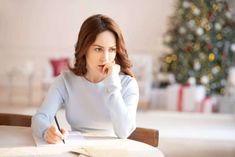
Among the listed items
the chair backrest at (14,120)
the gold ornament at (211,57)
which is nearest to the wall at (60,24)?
the gold ornament at (211,57)

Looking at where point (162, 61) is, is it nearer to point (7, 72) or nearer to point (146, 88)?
point (146, 88)

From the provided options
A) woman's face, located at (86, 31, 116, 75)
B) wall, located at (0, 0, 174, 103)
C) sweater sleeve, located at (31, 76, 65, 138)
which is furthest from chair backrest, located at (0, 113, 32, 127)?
wall, located at (0, 0, 174, 103)

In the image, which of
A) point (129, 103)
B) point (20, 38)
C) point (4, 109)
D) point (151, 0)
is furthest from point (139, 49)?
point (129, 103)

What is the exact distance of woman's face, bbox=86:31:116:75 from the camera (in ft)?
4.90

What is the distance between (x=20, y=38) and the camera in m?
6.86

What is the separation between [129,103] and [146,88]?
414cm

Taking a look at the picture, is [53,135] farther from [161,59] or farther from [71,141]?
[161,59]

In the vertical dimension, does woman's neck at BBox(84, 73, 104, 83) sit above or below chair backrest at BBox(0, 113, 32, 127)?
above

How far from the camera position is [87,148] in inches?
52.0

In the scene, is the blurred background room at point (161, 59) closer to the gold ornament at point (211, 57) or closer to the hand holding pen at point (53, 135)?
the gold ornament at point (211, 57)

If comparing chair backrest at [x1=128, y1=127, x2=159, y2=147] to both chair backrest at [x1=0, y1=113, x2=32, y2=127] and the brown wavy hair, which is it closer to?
the brown wavy hair

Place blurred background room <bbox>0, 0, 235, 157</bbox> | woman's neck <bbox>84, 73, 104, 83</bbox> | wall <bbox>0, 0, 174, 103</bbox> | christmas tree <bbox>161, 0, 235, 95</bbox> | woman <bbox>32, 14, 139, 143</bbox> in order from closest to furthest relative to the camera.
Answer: woman <bbox>32, 14, 139, 143</bbox>, woman's neck <bbox>84, 73, 104, 83</bbox>, blurred background room <bbox>0, 0, 235, 157</bbox>, christmas tree <bbox>161, 0, 235, 95</bbox>, wall <bbox>0, 0, 174, 103</bbox>

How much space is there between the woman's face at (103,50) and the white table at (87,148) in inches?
11.1

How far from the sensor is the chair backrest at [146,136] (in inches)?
61.5
